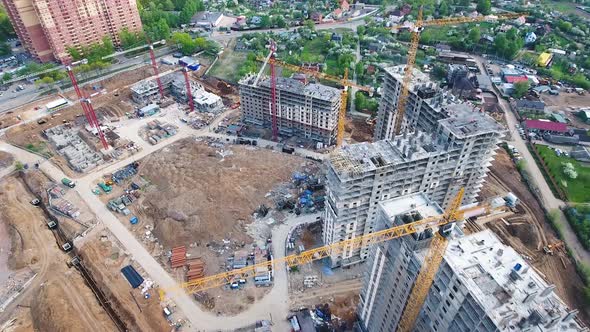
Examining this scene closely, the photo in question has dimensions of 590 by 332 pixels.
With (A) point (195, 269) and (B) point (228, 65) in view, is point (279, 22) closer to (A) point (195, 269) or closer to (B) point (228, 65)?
(B) point (228, 65)

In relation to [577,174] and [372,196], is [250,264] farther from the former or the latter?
[577,174]

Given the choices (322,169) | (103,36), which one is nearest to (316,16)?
(103,36)

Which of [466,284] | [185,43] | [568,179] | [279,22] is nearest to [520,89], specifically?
[568,179]

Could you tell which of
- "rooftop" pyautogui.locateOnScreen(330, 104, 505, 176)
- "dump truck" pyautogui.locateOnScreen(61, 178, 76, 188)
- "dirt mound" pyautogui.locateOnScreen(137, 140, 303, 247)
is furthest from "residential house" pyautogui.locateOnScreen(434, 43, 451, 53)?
"dump truck" pyautogui.locateOnScreen(61, 178, 76, 188)

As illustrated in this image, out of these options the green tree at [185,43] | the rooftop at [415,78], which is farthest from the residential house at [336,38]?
the rooftop at [415,78]

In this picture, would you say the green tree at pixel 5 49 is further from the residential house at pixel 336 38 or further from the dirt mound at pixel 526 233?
the dirt mound at pixel 526 233
